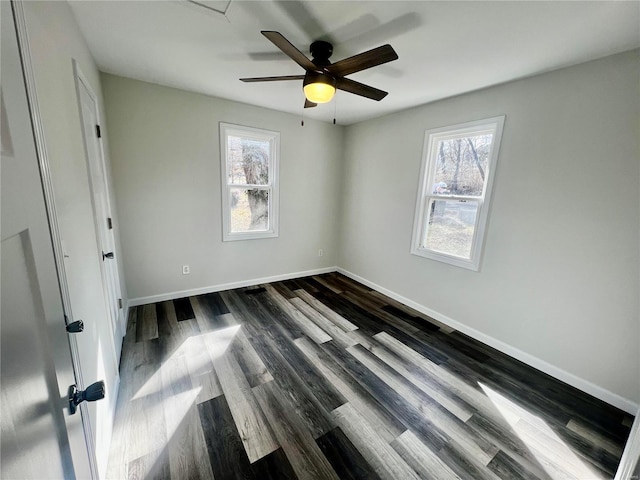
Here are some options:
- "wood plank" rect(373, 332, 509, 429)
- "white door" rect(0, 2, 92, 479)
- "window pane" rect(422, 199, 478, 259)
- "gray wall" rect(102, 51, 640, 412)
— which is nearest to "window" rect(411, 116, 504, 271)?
"window pane" rect(422, 199, 478, 259)

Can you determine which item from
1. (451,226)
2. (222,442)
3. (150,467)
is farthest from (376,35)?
(150,467)

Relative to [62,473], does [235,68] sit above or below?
above

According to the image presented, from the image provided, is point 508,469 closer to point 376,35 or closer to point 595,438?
point 595,438

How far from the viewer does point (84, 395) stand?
2.32 feet

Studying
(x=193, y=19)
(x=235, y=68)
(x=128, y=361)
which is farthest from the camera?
(x=235, y=68)

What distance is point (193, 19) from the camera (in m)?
1.68

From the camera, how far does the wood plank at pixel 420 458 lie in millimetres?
1417

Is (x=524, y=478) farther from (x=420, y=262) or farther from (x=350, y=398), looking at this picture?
(x=420, y=262)

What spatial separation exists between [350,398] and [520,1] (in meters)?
2.62

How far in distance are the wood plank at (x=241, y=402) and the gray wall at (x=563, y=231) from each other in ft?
7.42

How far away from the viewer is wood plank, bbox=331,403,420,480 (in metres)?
1.42

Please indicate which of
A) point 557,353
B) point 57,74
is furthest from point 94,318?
point 557,353

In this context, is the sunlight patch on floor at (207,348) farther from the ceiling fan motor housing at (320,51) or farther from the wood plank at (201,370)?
the ceiling fan motor housing at (320,51)

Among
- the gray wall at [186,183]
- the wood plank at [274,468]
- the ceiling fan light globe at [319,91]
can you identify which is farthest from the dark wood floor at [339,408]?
the ceiling fan light globe at [319,91]
